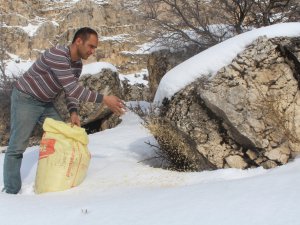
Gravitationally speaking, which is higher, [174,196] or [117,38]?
[174,196]

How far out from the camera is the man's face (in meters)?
3.28

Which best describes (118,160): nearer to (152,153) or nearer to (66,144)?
(152,153)

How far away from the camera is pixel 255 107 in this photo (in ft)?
11.8

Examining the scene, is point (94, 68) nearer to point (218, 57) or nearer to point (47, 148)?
point (218, 57)

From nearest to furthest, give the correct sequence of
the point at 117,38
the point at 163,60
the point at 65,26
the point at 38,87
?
the point at 38,87 < the point at 163,60 < the point at 117,38 < the point at 65,26

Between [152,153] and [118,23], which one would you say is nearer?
[152,153]

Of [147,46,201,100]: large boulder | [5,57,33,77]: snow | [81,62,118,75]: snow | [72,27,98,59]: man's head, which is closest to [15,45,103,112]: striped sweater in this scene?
[72,27,98,59]: man's head

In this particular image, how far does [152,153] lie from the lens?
14.8 ft

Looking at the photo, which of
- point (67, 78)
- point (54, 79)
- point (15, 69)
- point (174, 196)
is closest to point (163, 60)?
point (54, 79)

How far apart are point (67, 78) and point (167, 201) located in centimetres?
133

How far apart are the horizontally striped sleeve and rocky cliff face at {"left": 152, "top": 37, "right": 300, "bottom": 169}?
1.05 m

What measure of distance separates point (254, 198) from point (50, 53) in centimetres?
193

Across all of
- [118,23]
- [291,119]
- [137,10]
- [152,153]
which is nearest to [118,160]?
[152,153]

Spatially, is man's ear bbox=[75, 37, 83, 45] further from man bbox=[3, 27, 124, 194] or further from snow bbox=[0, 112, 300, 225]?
snow bbox=[0, 112, 300, 225]
